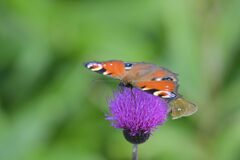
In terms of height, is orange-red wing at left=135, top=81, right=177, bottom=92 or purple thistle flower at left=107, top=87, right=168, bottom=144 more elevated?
orange-red wing at left=135, top=81, right=177, bottom=92

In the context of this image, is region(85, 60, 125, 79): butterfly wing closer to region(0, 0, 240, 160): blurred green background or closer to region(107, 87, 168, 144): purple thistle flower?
region(107, 87, 168, 144): purple thistle flower

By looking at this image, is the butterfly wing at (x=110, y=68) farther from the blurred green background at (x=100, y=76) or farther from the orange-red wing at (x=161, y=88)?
the blurred green background at (x=100, y=76)

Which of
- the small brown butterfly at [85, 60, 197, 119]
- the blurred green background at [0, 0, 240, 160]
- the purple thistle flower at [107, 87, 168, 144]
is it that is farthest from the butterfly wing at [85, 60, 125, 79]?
the blurred green background at [0, 0, 240, 160]

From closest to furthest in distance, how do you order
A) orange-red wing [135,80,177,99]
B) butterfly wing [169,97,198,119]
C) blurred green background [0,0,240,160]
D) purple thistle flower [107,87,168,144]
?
orange-red wing [135,80,177,99] → butterfly wing [169,97,198,119] → purple thistle flower [107,87,168,144] → blurred green background [0,0,240,160]

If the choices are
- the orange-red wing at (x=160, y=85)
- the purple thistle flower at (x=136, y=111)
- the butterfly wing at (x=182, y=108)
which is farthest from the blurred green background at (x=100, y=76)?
the orange-red wing at (x=160, y=85)

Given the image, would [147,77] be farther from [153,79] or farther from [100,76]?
[100,76]

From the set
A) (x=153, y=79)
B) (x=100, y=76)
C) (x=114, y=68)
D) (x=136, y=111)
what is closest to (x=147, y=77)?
(x=153, y=79)
